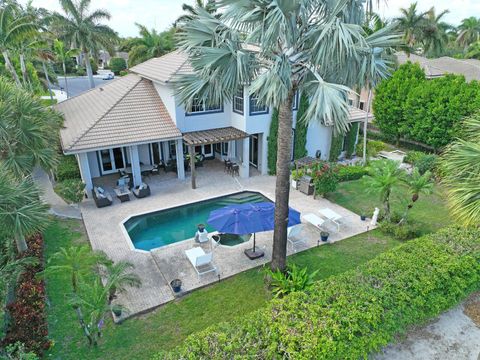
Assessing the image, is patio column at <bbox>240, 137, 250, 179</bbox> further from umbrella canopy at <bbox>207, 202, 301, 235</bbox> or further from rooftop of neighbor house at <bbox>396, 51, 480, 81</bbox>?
rooftop of neighbor house at <bbox>396, 51, 480, 81</bbox>

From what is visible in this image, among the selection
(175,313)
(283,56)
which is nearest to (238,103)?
(283,56)

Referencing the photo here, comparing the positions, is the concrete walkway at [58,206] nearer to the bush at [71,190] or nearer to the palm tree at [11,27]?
the bush at [71,190]

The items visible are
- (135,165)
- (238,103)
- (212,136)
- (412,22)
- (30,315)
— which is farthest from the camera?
(412,22)

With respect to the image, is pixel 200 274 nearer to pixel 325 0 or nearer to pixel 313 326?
pixel 313 326

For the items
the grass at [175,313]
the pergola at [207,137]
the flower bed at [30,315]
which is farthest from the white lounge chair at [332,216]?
the flower bed at [30,315]

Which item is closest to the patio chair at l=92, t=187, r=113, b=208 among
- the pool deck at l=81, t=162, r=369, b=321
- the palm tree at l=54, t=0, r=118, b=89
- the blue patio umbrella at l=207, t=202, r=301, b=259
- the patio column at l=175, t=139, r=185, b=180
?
the pool deck at l=81, t=162, r=369, b=321

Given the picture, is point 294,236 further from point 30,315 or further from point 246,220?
point 30,315
